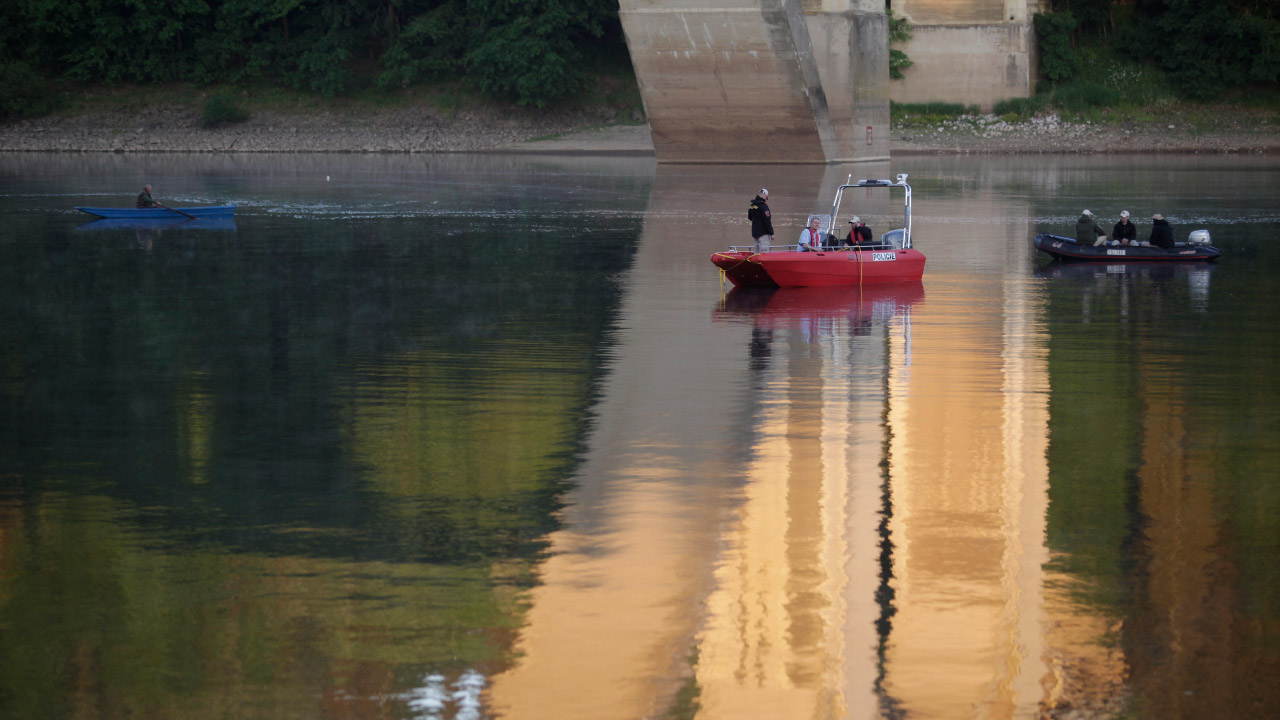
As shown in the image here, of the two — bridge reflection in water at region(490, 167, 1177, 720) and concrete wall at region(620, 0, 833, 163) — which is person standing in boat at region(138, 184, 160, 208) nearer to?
bridge reflection in water at region(490, 167, 1177, 720)

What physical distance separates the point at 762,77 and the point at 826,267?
3340 cm

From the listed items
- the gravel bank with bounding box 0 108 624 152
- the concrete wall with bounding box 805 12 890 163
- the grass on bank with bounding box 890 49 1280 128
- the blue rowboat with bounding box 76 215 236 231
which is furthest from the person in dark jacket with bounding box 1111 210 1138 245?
the gravel bank with bounding box 0 108 624 152

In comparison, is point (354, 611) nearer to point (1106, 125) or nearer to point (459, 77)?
point (1106, 125)

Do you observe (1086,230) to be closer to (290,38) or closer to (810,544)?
(810,544)

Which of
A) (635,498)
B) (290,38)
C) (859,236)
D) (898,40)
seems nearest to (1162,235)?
(859,236)

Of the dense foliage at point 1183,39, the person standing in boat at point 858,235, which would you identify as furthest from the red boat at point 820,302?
the dense foliage at point 1183,39

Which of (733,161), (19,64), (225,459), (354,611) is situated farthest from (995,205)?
(19,64)

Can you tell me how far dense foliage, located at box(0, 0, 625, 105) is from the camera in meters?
78.2

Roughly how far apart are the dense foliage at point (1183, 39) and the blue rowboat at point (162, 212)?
49339 millimetres

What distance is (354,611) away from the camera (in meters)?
9.25

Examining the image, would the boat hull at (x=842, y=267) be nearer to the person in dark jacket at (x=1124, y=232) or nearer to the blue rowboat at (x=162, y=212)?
the person in dark jacket at (x=1124, y=232)

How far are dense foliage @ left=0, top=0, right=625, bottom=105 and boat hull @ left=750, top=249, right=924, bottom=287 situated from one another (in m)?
53.9

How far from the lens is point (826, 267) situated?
2434 cm

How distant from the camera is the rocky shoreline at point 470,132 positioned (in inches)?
2805
